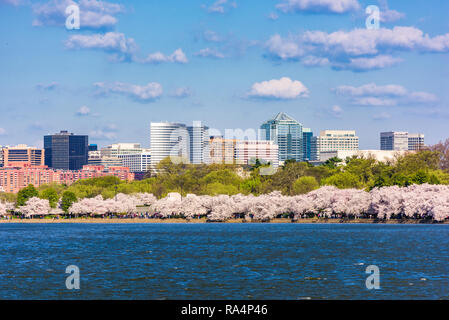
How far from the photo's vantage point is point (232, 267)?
151ft

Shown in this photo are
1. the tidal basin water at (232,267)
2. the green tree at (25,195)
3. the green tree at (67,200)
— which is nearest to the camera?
the tidal basin water at (232,267)

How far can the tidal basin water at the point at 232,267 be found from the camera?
3481cm

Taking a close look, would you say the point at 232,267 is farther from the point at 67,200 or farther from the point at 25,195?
the point at 25,195

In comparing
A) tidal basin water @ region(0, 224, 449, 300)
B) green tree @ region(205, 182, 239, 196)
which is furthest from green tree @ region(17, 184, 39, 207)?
tidal basin water @ region(0, 224, 449, 300)

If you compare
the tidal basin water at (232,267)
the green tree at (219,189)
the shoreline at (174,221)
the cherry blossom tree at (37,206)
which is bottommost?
the tidal basin water at (232,267)

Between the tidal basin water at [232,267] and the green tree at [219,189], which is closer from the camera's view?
the tidal basin water at [232,267]

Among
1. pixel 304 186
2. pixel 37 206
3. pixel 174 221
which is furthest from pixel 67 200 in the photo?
pixel 304 186

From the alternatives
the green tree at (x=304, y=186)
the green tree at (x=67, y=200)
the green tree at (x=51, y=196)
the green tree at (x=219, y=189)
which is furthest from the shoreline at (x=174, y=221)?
the green tree at (x=219, y=189)

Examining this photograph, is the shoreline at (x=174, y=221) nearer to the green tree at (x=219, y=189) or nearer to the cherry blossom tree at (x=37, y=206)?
the cherry blossom tree at (x=37, y=206)

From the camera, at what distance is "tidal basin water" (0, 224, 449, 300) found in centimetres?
3481

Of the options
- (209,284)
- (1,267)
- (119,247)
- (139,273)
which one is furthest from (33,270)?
(119,247)

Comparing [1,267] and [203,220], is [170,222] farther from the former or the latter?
[1,267]

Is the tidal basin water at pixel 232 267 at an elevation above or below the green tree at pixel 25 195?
below
